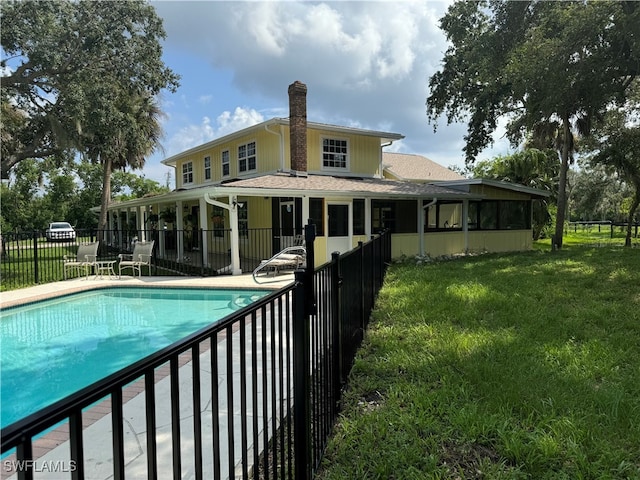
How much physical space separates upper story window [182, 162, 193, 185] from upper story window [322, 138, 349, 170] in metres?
8.90

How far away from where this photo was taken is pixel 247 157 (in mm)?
18594

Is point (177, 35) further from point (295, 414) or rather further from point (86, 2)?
point (295, 414)

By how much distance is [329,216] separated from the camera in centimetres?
1485

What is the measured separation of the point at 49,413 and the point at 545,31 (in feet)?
48.0

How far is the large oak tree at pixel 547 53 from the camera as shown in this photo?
10109 millimetres

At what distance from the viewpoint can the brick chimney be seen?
16.1m

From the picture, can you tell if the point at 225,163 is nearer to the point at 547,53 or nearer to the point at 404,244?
the point at 404,244

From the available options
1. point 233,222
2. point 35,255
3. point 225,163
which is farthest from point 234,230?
point 225,163

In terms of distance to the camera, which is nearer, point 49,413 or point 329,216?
point 49,413

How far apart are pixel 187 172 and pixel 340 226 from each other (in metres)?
12.3

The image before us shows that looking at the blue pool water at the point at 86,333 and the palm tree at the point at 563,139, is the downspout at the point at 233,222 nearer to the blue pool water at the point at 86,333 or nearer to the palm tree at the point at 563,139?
the blue pool water at the point at 86,333

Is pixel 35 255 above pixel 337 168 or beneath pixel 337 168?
beneath

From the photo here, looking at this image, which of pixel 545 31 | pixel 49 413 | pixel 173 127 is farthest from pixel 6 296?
pixel 173 127

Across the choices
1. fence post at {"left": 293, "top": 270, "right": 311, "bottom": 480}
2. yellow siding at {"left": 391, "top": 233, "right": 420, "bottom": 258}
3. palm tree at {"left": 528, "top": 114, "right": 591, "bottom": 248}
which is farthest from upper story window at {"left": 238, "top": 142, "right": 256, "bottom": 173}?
fence post at {"left": 293, "top": 270, "right": 311, "bottom": 480}
